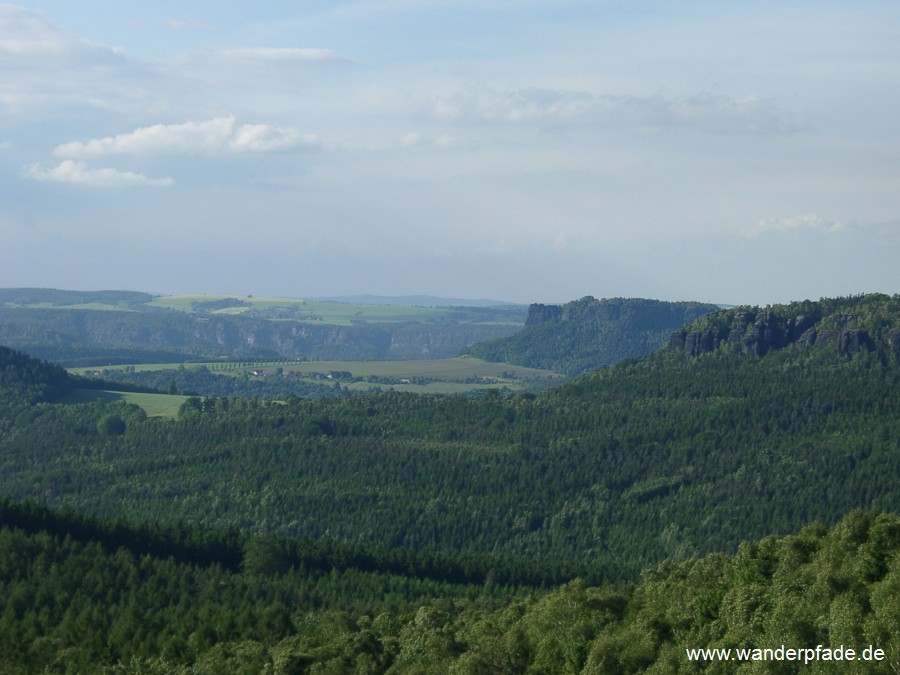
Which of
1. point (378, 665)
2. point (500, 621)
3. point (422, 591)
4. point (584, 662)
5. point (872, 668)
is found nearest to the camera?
point (872, 668)

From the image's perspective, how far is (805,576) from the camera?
113188 mm

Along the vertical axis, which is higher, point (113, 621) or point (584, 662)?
point (584, 662)

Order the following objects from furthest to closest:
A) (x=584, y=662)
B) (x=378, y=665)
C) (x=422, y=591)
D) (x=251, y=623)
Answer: (x=422, y=591) < (x=251, y=623) < (x=378, y=665) < (x=584, y=662)

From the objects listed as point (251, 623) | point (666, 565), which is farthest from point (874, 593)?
point (251, 623)

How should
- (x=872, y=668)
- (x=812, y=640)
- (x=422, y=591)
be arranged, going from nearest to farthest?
(x=872, y=668) → (x=812, y=640) → (x=422, y=591)

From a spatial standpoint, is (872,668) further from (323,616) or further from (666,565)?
(323,616)

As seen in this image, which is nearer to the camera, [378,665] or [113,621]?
[378,665]

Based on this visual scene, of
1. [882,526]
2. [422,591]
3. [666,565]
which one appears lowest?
[422,591]

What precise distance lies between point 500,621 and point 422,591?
6358cm

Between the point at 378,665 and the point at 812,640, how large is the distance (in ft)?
144

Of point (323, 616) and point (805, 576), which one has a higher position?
point (805, 576)

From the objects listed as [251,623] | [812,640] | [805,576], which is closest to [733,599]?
[805,576]

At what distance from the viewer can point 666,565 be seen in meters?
157

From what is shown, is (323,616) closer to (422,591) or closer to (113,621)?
(113,621)
